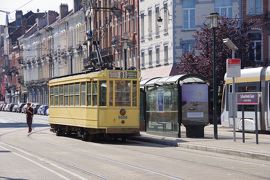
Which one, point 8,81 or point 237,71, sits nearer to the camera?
point 237,71

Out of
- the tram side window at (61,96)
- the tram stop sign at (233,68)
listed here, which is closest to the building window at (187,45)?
the tram side window at (61,96)

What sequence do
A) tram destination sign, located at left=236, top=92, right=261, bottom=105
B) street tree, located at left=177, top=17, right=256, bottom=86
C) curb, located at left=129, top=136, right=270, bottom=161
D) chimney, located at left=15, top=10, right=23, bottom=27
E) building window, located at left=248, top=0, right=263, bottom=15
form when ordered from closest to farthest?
curb, located at left=129, top=136, right=270, bottom=161 < tram destination sign, located at left=236, top=92, right=261, bottom=105 < street tree, located at left=177, top=17, right=256, bottom=86 < building window, located at left=248, top=0, right=263, bottom=15 < chimney, located at left=15, top=10, right=23, bottom=27

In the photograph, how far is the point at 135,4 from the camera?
63281mm

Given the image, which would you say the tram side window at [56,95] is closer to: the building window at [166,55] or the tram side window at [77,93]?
the tram side window at [77,93]

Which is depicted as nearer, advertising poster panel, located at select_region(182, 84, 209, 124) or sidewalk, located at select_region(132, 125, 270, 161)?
sidewalk, located at select_region(132, 125, 270, 161)

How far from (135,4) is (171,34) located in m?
9.93

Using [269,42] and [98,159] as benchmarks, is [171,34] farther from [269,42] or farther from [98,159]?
[98,159]

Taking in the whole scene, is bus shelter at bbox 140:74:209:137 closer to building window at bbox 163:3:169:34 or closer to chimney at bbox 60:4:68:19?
building window at bbox 163:3:169:34

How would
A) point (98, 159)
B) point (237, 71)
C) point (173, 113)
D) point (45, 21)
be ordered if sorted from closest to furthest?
point (98, 159) < point (237, 71) < point (173, 113) < point (45, 21)

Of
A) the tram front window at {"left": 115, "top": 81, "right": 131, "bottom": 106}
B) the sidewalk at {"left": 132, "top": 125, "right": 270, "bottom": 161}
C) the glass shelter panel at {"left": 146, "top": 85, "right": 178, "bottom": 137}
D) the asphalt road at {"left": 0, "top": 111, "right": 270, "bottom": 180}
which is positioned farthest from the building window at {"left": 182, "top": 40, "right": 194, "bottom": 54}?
the asphalt road at {"left": 0, "top": 111, "right": 270, "bottom": 180}

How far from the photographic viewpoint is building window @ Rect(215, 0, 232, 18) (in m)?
53.3

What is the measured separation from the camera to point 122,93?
27078 millimetres

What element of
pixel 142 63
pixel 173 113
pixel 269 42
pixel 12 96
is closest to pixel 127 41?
pixel 142 63

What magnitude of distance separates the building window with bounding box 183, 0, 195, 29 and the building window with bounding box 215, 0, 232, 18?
1.99m
